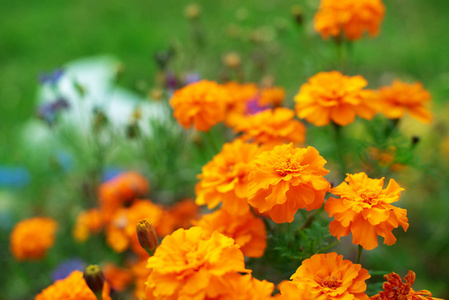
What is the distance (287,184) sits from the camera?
68 cm

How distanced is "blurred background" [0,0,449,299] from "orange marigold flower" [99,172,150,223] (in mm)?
66

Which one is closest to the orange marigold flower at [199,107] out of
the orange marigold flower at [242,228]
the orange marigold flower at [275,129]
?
the orange marigold flower at [275,129]

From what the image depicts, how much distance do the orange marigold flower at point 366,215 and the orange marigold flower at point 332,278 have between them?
0.11 ft

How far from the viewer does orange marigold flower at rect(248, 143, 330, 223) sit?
677 mm

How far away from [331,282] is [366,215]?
0.10m

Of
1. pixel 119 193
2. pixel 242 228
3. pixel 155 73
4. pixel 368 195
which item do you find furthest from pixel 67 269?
pixel 155 73

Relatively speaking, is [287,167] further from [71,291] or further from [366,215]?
[71,291]

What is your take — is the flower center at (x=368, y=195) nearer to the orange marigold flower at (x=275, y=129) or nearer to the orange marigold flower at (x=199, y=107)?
the orange marigold flower at (x=275, y=129)

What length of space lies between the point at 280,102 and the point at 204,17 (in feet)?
6.64

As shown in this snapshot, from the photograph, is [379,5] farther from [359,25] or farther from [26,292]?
[26,292]

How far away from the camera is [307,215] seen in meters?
0.83

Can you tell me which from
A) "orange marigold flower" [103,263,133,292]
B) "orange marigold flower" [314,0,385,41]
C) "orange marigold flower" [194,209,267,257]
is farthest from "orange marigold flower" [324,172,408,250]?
"orange marigold flower" [103,263,133,292]

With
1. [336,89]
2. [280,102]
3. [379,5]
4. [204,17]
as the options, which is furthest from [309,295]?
[204,17]

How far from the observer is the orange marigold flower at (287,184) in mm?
677
